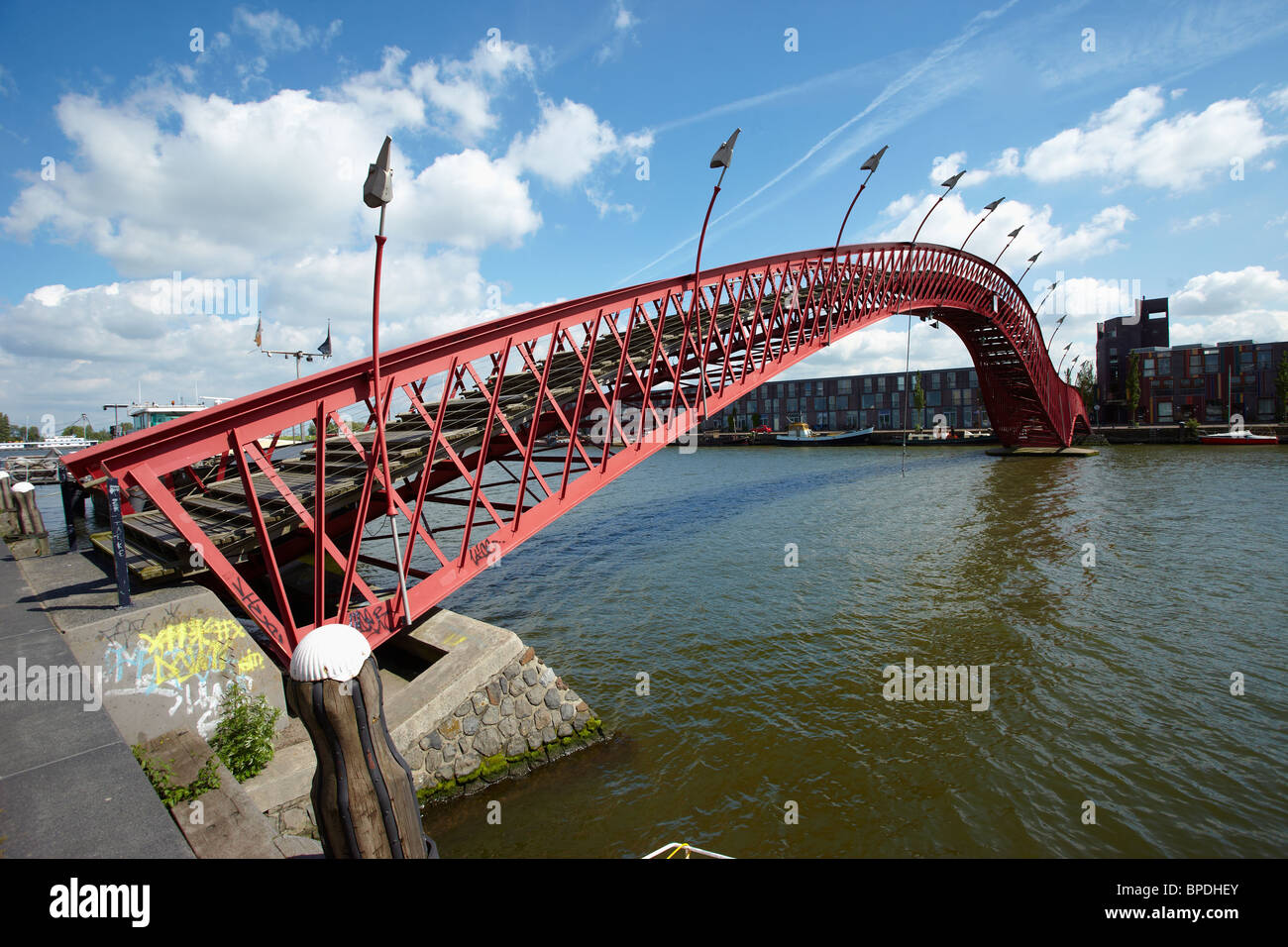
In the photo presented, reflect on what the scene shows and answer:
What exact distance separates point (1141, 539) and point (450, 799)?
83.9 feet

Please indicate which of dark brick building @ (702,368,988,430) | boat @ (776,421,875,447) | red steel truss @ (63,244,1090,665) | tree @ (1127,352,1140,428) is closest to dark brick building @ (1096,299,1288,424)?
tree @ (1127,352,1140,428)

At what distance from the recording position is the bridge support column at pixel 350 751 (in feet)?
11.4

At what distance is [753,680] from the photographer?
1177cm

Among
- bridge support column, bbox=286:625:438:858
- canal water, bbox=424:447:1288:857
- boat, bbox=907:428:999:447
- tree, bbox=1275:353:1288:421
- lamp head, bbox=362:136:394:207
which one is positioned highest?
tree, bbox=1275:353:1288:421

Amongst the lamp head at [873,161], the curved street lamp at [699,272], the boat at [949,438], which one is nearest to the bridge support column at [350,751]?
the curved street lamp at [699,272]

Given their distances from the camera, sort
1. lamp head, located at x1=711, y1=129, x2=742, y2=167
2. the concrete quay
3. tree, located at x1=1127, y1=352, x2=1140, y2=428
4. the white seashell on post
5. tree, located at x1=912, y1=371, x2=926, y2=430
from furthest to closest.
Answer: tree, located at x1=912, y1=371, x2=926, y2=430 → tree, located at x1=1127, y1=352, x2=1140, y2=428 → lamp head, located at x1=711, y1=129, x2=742, y2=167 → the concrete quay → the white seashell on post

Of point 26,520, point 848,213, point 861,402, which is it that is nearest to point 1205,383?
point 861,402

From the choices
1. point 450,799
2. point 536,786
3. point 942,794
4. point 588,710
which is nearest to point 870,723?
point 942,794

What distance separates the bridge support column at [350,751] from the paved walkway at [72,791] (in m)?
0.95

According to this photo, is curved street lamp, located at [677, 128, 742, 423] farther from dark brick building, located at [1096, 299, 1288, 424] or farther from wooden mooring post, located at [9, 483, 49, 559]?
dark brick building, located at [1096, 299, 1288, 424]

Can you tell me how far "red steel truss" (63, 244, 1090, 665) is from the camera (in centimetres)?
838

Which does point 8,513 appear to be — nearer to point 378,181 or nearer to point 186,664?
point 186,664

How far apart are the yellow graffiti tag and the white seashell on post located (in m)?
5.50

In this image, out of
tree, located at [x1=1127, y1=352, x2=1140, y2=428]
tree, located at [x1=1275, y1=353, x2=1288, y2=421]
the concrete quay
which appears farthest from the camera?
tree, located at [x1=1127, y1=352, x2=1140, y2=428]
